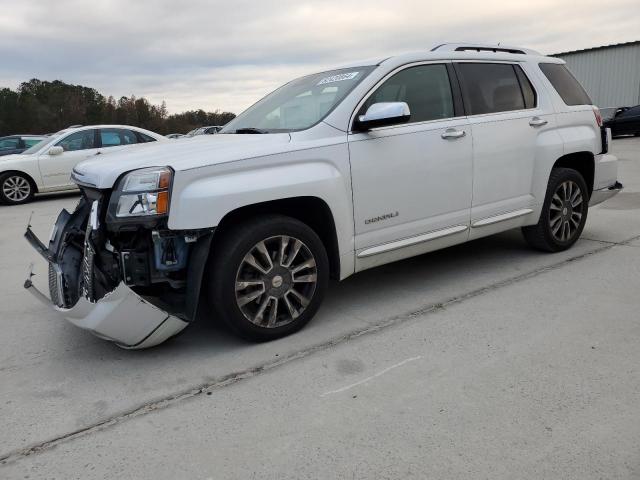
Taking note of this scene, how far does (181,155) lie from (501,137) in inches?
103

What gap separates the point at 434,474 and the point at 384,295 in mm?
2213

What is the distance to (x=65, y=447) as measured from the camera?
250 cm

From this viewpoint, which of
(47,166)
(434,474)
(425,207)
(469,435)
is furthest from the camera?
(47,166)

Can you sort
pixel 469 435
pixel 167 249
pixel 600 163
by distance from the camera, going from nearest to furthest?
pixel 469 435 → pixel 167 249 → pixel 600 163

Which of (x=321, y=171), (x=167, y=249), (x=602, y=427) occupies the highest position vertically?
(x=321, y=171)

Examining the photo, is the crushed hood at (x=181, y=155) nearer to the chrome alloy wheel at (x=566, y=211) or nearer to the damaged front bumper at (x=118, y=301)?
the damaged front bumper at (x=118, y=301)

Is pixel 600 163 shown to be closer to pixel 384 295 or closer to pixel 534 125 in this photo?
pixel 534 125

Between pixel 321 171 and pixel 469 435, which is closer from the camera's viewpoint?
pixel 469 435

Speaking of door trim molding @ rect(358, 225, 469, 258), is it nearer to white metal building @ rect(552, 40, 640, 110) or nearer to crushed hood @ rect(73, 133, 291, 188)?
crushed hood @ rect(73, 133, 291, 188)

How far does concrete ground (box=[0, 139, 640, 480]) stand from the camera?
91.0 inches

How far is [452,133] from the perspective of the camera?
13.6ft

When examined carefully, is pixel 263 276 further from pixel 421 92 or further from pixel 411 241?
pixel 421 92

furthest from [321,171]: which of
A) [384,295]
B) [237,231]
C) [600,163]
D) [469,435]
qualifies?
[600,163]

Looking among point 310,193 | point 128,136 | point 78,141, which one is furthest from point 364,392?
point 78,141
